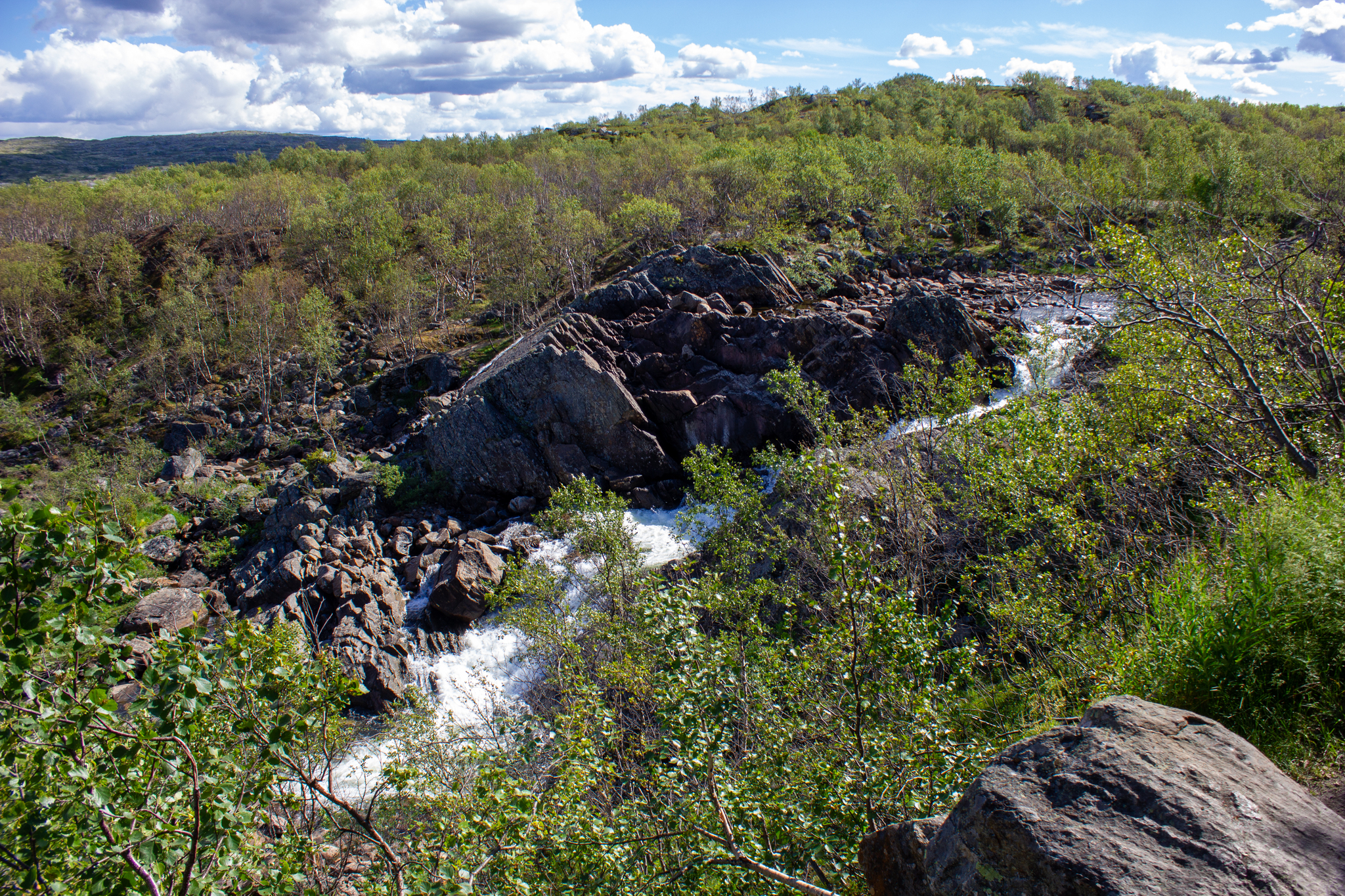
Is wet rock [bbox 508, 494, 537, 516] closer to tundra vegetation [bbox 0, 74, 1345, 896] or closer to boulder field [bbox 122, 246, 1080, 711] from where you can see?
boulder field [bbox 122, 246, 1080, 711]

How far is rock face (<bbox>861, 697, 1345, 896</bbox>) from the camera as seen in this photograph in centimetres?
462

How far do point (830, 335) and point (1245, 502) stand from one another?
31.7 m

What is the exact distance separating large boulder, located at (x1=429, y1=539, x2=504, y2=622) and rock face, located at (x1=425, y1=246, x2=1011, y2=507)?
8.43 metres

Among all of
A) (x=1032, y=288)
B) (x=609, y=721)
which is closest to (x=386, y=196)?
(x=1032, y=288)

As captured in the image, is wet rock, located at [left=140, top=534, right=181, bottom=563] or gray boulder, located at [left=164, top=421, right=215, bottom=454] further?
gray boulder, located at [left=164, top=421, right=215, bottom=454]

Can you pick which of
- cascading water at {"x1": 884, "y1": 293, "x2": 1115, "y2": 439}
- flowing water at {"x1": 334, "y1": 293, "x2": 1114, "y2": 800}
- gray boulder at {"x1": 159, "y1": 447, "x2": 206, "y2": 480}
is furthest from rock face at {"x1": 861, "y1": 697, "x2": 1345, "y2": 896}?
gray boulder at {"x1": 159, "y1": 447, "x2": 206, "y2": 480}

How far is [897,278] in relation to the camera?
5838 cm

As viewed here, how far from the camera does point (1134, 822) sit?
4965mm

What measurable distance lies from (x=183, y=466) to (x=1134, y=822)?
178 feet

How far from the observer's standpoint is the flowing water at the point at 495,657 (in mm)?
20469

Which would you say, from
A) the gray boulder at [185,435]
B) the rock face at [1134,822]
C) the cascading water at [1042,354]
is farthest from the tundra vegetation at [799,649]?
the gray boulder at [185,435]

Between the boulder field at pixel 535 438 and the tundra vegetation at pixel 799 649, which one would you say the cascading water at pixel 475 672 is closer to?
the boulder field at pixel 535 438

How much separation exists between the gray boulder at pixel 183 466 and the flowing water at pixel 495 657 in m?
25.0

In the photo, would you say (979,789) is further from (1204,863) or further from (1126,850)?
(1204,863)
